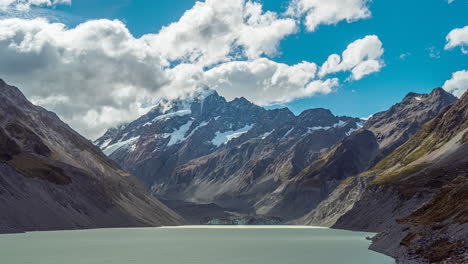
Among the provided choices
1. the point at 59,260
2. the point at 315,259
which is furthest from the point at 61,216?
the point at 315,259

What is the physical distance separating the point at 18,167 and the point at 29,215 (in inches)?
1487

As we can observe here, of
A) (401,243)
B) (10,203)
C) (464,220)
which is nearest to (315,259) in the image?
(401,243)

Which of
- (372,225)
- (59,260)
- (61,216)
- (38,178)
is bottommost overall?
(372,225)

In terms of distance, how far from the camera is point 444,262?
1957 inches

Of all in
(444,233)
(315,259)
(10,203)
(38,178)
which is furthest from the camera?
(38,178)

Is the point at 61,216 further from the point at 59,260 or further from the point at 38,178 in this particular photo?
the point at 59,260

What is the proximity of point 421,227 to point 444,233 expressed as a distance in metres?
15.0

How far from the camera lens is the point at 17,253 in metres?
74.1

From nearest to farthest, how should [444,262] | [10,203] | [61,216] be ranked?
[444,262]
[10,203]
[61,216]

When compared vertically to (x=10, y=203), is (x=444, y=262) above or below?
below

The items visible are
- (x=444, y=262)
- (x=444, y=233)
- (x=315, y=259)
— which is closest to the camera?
(x=444, y=262)

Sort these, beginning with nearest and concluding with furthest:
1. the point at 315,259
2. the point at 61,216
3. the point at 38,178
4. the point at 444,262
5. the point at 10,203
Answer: the point at 444,262
the point at 315,259
the point at 10,203
the point at 61,216
the point at 38,178

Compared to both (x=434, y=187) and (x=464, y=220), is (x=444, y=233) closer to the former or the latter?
(x=464, y=220)

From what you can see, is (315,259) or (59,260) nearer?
(59,260)
